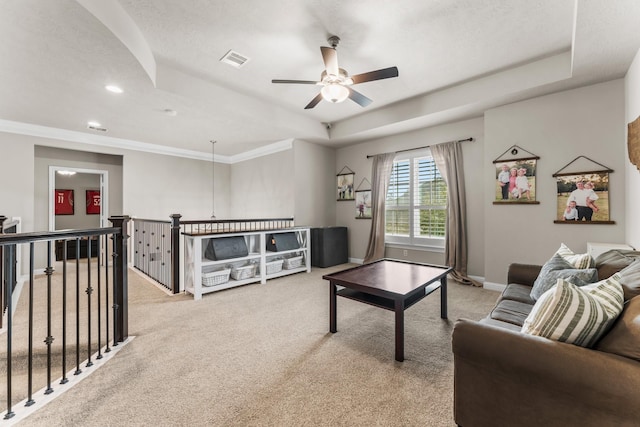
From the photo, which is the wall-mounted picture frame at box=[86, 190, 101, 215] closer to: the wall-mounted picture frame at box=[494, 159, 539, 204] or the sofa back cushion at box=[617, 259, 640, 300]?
the wall-mounted picture frame at box=[494, 159, 539, 204]

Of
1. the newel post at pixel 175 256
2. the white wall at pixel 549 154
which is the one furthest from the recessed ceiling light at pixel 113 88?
the white wall at pixel 549 154

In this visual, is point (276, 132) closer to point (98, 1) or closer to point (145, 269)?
point (98, 1)

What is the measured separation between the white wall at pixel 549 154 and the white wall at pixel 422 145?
348 mm

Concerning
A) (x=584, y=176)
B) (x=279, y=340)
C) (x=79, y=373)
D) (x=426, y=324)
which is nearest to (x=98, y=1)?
(x=79, y=373)

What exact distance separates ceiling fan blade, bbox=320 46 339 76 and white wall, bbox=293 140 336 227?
291 cm

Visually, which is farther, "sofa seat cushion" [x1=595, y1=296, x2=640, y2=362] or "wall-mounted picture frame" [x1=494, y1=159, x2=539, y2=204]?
→ "wall-mounted picture frame" [x1=494, y1=159, x2=539, y2=204]

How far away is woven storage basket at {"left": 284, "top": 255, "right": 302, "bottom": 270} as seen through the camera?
16.1 feet

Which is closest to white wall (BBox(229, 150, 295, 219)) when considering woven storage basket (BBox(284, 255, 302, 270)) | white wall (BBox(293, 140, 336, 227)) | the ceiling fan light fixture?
white wall (BBox(293, 140, 336, 227))

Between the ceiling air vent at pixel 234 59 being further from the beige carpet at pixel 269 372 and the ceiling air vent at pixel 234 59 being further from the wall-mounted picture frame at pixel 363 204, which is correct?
the wall-mounted picture frame at pixel 363 204

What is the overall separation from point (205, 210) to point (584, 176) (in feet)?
23.7

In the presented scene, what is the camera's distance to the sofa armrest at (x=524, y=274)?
2.53 meters

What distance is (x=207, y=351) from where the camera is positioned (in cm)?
228

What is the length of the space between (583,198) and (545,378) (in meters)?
3.27

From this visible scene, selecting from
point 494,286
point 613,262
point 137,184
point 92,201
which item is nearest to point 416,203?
point 494,286
